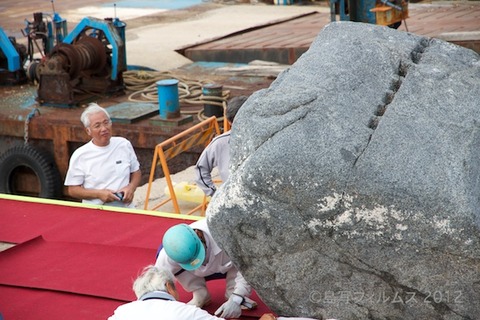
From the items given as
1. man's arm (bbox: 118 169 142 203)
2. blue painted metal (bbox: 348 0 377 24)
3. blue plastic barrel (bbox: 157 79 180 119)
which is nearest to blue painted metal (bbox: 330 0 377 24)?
blue painted metal (bbox: 348 0 377 24)

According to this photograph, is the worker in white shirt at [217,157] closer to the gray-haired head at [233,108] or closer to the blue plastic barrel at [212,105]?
the gray-haired head at [233,108]

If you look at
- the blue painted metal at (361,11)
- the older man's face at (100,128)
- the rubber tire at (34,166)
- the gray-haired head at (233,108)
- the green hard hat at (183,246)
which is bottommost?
the rubber tire at (34,166)

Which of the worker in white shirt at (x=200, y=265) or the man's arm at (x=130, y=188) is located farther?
the man's arm at (x=130, y=188)

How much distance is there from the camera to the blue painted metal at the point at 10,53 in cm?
1369

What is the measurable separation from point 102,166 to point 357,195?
10.9 feet

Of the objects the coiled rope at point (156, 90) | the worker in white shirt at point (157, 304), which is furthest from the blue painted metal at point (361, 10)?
the worker in white shirt at point (157, 304)

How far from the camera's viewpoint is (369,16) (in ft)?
40.2

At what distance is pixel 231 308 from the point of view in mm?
5770

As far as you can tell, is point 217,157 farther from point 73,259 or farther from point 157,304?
point 157,304

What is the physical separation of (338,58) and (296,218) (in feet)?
3.75

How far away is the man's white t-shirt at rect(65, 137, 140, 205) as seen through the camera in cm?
755

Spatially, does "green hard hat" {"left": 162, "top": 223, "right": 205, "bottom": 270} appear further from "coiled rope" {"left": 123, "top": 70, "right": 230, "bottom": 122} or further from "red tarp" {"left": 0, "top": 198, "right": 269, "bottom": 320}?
"coiled rope" {"left": 123, "top": 70, "right": 230, "bottom": 122}

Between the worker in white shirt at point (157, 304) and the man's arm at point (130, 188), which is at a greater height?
the worker in white shirt at point (157, 304)

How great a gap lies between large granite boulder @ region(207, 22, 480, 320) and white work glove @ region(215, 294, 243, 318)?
0.36 meters
